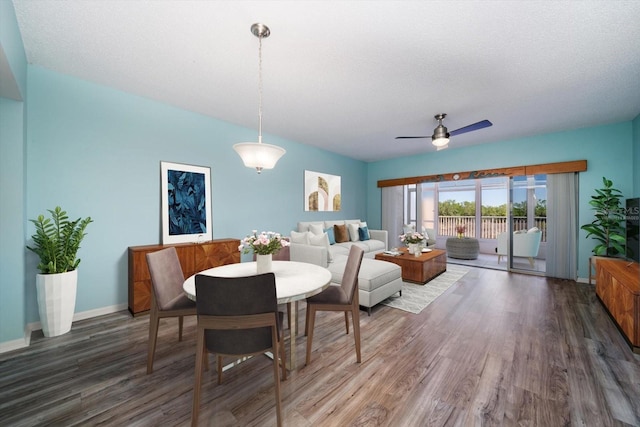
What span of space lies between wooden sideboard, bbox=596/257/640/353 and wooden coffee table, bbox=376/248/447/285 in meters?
2.05

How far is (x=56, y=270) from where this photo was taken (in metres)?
2.45

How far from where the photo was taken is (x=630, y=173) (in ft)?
13.1

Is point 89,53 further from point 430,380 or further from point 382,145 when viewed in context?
point 382,145

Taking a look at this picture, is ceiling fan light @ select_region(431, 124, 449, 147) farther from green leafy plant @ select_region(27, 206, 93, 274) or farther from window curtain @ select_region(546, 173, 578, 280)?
green leafy plant @ select_region(27, 206, 93, 274)

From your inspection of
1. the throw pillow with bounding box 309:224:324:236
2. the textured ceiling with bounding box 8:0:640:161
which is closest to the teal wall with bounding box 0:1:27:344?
the textured ceiling with bounding box 8:0:640:161

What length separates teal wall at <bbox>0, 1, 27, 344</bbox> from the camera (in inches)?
87.0

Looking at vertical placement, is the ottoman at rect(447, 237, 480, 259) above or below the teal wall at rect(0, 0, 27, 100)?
below

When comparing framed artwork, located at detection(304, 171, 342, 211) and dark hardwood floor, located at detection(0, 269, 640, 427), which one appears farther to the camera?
framed artwork, located at detection(304, 171, 342, 211)

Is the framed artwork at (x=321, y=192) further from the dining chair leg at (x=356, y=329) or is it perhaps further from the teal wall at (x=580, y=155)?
the dining chair leg at (x=356, y=329)

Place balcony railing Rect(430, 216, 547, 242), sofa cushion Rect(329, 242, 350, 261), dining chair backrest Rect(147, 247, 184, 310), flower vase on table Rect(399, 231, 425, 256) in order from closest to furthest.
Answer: dining chair backrest Rect(147, 247, 184, 310), flower vase on table Rect(399, 231, 425, 256), sofa cushion Rect(329, 242, 350, 261), balcony railing Rect(430, 216, 547, 242)

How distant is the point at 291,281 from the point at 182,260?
81.3 inches

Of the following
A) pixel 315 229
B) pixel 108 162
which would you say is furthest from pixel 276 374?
pixel 315 229

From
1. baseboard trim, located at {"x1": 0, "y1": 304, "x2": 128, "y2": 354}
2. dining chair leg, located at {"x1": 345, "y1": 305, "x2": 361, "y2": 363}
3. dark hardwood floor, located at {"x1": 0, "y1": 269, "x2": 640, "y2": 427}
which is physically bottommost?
Result: dark hardwood floor, located at {"x1": 0, "y1": 269, "x2": 640, "y2": 427}

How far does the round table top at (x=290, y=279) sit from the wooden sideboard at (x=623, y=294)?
8.98ft
